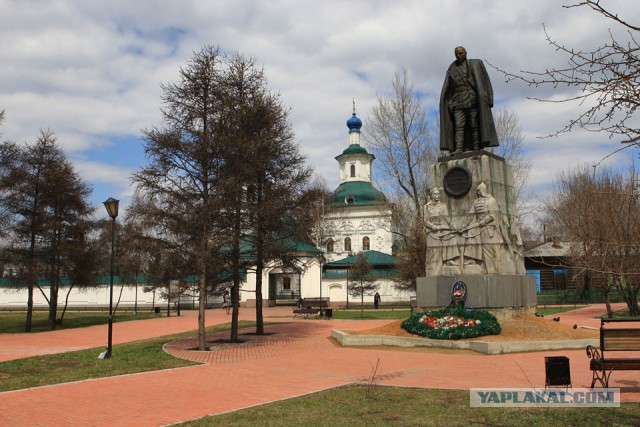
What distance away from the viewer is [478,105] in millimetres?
15898

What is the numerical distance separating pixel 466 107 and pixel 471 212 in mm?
3096

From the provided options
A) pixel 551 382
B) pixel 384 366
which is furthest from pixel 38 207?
pixel 551 382

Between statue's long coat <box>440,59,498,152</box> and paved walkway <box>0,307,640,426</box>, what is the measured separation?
6.22 meters

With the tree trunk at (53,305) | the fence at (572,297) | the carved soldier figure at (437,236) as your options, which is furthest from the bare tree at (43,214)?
the fence at (572,297)

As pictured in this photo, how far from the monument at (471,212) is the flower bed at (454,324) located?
2.03 ft

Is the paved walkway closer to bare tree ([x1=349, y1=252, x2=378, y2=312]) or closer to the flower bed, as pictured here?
the flower bed

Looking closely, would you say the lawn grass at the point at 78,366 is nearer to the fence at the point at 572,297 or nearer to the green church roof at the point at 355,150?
A: the fence at the point at 572,297

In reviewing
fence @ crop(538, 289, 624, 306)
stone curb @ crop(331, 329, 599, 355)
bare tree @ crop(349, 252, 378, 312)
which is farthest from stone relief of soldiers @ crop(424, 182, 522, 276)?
fence @ crop(538, 289, 624, 306)

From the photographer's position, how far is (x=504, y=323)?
1434cm

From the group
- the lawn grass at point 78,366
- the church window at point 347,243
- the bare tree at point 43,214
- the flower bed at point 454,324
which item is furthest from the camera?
the church window at point 347,243

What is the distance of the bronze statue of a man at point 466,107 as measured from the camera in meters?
15.8

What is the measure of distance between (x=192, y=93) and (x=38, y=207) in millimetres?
14410

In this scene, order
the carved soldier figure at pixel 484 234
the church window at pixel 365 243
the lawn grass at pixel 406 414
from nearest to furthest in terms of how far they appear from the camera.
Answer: the lawn grass at pixel 406 414 < the carved soldier figure at pixel 484 234 < the church window at pixel 365 243

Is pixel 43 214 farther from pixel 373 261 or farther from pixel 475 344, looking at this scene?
pixel 373 261
